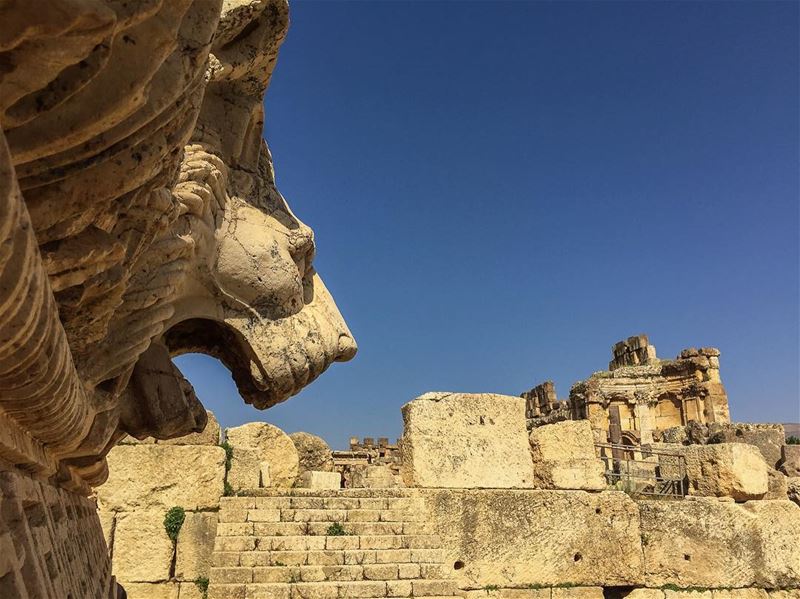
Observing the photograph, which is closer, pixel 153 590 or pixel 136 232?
pixel 136 232

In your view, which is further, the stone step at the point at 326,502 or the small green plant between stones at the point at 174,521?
the stone step at the point at 326,502

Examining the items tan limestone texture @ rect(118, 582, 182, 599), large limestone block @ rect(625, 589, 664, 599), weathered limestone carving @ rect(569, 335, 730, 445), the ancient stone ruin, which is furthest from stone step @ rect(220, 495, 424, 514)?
weathered limestone carving @ rect(569, 335, 730, 445)

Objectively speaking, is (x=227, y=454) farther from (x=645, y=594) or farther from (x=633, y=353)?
(x=633, y=353)

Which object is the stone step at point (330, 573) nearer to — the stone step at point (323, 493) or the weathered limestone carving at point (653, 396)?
the stone step at point (323, 493)

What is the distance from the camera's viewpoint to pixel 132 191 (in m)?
1.22

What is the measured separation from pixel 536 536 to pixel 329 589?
2.20 meters

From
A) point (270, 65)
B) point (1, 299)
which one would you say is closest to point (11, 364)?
point (1, 299)

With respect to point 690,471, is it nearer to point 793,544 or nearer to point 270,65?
point 793,544

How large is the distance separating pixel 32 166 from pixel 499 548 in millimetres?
6177

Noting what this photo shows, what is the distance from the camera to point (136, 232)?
1.37 m

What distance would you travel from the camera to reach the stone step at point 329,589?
5242 mm

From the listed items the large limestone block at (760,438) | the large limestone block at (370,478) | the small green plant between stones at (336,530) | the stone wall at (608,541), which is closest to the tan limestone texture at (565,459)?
the stone wall at (608,541)

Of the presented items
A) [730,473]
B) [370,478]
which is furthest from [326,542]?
[730,473]

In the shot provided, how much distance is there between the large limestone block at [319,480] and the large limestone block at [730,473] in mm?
4104
